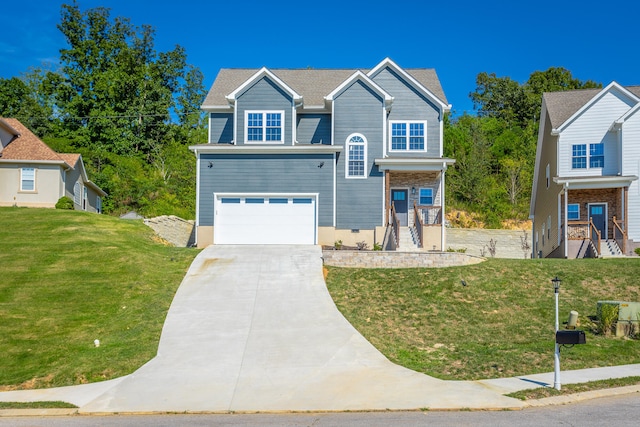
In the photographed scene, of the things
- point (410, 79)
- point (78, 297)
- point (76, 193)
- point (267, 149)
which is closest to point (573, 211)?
point (410, 79)

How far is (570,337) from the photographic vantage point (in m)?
14.0

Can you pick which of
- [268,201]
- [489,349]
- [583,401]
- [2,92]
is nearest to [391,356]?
[489,349]

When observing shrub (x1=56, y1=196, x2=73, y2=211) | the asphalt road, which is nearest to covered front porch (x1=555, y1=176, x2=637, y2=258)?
the asphalt road

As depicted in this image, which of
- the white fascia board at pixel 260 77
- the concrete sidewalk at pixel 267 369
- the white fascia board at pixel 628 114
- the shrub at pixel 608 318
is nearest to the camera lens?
the concrete sidewalk at pixel 267 369

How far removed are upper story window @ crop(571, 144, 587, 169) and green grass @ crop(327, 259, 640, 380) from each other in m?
6.54

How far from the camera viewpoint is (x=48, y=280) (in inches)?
880

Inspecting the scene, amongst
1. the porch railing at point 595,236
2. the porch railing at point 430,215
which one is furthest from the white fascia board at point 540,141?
the porch railing at point 430,215

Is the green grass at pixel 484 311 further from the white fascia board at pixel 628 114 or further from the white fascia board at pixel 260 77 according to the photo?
the white fascia board at pixel 260 77

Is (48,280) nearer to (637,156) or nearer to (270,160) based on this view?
(270,160)

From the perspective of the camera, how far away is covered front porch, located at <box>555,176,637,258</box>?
29047 millimetres

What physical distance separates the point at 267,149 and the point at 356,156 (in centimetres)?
400

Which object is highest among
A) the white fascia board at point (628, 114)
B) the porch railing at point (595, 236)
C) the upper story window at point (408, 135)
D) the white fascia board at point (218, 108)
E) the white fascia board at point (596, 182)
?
the white fascia board at point (218, 108)

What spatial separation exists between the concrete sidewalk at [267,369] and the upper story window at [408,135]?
1078 centimetres

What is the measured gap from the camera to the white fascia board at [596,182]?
95.4 feet
